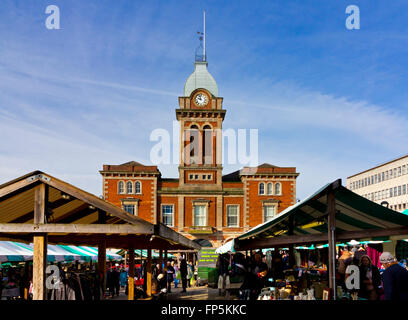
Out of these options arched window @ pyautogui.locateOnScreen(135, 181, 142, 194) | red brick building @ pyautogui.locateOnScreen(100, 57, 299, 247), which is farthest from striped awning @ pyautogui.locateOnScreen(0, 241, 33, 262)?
arched window @ pyautogui.locateOnScreen(135, 181, 142, 194)

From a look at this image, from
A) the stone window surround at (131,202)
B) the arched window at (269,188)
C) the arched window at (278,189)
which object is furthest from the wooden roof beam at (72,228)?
the arched window at (278,189)

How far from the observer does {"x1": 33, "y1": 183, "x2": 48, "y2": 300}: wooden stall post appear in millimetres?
8414

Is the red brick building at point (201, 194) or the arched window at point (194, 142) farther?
the arched window at point (194, 142)

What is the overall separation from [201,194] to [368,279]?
4068cm

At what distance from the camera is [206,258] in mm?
29688

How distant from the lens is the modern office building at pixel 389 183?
73.7 m

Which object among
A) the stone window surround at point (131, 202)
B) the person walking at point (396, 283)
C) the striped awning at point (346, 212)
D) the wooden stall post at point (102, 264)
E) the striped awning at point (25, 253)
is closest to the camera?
the person walking at point (396, 283)

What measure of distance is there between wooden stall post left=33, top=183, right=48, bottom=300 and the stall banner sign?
70.7 ft

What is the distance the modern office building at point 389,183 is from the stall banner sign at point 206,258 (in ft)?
151

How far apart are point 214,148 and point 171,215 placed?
8842 millimetres

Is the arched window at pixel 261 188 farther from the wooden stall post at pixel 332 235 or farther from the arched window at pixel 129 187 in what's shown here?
the wooden stall post at pixel 332 235

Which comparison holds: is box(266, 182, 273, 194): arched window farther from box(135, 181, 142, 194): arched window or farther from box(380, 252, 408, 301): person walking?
box(380, 252, 408, 301): person walking
